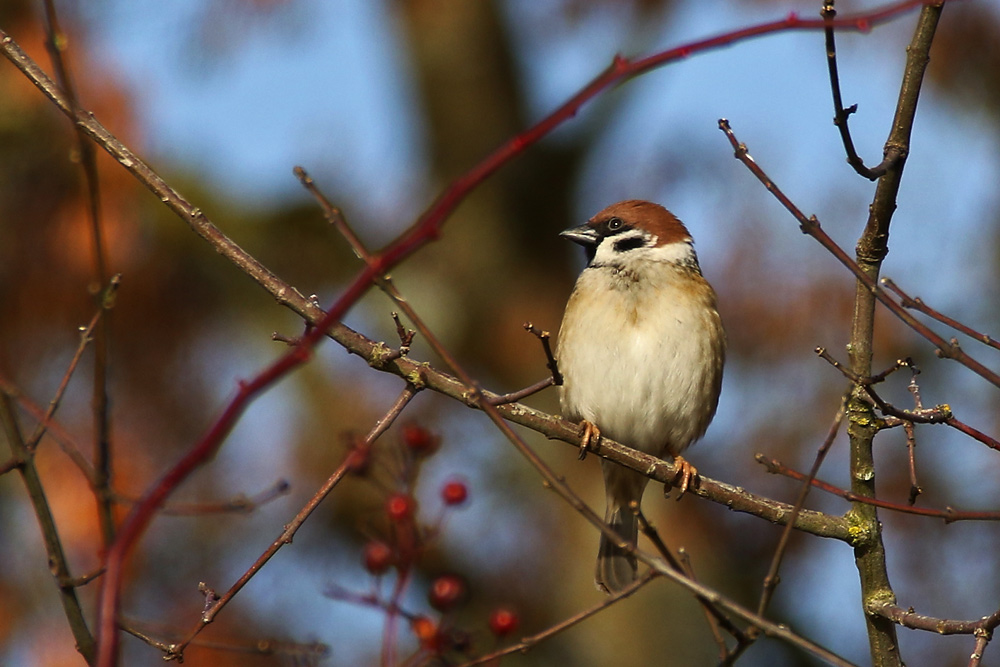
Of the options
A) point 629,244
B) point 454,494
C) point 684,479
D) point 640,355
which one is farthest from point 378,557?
point 629,244

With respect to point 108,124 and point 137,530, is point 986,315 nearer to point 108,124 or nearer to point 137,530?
point 108,124

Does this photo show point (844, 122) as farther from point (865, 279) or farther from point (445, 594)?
point (445, 594)

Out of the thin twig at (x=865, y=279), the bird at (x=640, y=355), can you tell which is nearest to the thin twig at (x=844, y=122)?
the thin twig at (x=865, y=279)

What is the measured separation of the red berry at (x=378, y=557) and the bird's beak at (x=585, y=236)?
2031 mm

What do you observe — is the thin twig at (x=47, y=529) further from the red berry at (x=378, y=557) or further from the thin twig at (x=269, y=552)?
the red berry at (x=378, y=557)

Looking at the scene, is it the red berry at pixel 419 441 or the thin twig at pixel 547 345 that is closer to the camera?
the thin twig at pixel 547 345

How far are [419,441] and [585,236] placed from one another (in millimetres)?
1934

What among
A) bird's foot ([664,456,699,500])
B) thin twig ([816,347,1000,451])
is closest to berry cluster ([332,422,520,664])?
bird's foot ([664,456,699,500])

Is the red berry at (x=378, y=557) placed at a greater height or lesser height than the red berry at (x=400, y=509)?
lesser

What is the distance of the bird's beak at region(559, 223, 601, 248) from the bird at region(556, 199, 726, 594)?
0.16 metres

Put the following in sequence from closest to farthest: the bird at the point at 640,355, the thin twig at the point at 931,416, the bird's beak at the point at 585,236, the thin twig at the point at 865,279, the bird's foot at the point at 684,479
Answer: the thin twig at the point at 865,279 → the thin twig at the point at 931,416 → the bird's foot at the point at 684,479 → the bird at the point at 640,355 → the bird's beak at the point at 585,236

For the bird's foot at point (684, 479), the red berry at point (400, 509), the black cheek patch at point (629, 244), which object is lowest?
the red berry at point (400, 509)

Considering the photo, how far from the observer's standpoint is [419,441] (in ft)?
9.07

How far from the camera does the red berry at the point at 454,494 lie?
10.2 ft
